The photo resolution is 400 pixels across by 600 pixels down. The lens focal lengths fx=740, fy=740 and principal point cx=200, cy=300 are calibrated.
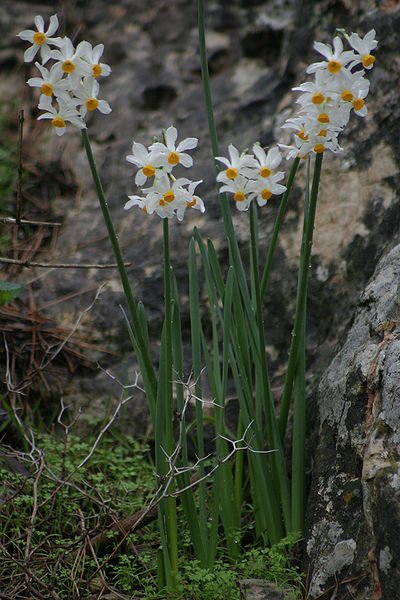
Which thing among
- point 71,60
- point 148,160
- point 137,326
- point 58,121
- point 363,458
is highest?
point 71,60

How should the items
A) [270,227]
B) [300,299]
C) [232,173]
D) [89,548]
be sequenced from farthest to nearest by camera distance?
1. [270,227]
2. [89,548]
3. [300,299]
4. [232,173]

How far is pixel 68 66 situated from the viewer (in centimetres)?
173

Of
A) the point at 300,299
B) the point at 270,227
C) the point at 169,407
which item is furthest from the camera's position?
the point at 270,227

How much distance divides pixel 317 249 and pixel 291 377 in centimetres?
84

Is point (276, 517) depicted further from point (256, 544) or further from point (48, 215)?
point (48, 215)

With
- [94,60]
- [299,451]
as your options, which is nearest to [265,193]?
[94,60]

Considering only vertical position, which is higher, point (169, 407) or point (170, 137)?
point (170, 137)

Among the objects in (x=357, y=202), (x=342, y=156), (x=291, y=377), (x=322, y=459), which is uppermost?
(x=342, y=156)

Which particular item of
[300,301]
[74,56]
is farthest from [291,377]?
[74,56]

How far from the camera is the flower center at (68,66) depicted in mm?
1731

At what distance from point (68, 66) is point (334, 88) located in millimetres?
632

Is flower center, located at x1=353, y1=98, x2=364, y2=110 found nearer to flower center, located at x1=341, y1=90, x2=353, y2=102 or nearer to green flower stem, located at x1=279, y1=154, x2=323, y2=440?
flower center, located at x1=341, y1=90, x2=353, y2=102

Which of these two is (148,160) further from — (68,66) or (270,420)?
(270,420)

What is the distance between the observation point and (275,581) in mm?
1965
